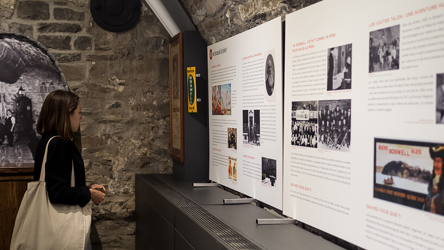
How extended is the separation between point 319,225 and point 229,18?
5.58 feet

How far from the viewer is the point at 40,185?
8.68 ft

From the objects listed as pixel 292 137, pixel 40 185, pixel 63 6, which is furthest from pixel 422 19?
pixel 63 6

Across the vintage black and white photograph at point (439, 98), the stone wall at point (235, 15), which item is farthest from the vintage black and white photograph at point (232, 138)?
the vintage black and white photograph at point (439, 98)

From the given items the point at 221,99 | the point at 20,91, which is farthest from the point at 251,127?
the point at 20,91

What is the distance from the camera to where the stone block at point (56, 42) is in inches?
169

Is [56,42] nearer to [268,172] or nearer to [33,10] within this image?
[33,10]

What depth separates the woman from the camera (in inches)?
104

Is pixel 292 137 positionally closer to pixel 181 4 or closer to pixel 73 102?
pixel 73 102

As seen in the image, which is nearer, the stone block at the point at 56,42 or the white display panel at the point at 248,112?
the white display panel at the point at 248,112

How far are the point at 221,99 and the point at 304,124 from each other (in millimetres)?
1331

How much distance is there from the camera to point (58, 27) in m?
4.34

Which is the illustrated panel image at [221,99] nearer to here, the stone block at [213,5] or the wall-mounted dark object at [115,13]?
the stone block at [213,5]

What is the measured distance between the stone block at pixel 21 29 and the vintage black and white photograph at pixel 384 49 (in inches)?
136

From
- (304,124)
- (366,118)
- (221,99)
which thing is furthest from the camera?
(221,99)
